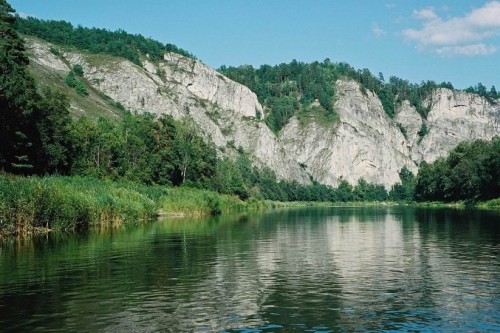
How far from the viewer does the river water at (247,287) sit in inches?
693

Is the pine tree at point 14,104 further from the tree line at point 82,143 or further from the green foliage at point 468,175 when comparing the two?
the green foliage at point 468,175

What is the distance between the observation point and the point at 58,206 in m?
48.9

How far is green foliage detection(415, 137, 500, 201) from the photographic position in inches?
5340

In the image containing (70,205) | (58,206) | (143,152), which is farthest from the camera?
(143,152)

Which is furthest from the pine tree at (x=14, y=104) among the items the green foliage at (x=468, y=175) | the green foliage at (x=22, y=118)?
the green foliage at (x=468, y=175)

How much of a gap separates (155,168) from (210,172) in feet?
78.7

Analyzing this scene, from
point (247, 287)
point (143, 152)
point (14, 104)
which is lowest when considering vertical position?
point (247, 287)

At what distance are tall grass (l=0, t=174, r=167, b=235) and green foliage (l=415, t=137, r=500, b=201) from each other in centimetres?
9667

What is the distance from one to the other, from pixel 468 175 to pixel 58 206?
128 m

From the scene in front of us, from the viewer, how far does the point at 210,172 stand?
454 ft

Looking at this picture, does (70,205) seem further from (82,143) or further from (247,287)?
(82,143)

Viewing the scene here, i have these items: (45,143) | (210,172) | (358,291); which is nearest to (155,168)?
(210,172)

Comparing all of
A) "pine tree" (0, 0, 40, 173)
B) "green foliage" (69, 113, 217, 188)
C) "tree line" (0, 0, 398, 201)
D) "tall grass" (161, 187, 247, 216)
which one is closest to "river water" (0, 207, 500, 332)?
"pine tree" (0, 0, 40, 173)

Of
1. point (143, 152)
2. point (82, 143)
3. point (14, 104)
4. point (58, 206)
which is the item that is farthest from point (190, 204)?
point (58, 206)
